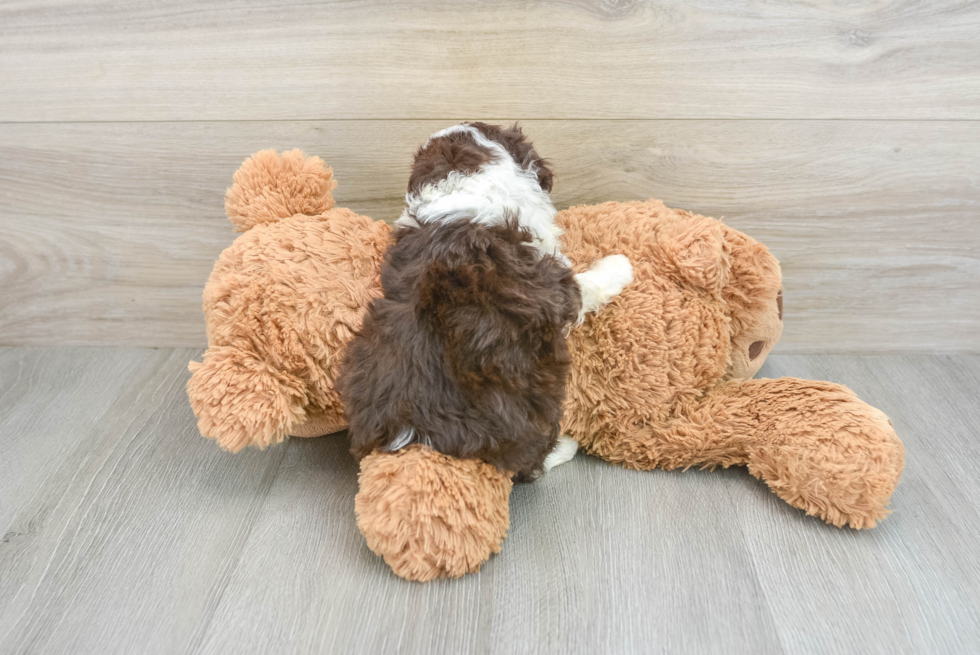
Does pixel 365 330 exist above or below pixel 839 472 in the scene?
above

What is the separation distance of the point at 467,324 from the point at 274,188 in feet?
1.05

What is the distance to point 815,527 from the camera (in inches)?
27.9

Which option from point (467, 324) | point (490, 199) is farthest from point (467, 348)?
point (490, 199)

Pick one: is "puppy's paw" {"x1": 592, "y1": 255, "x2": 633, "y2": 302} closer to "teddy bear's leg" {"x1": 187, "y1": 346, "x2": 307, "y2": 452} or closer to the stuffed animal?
the stuffed animal

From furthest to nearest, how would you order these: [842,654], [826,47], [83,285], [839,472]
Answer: [83,285] → [826,47] → [839,472] → [842,654]

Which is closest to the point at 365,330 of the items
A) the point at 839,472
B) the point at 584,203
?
the point at 584,203

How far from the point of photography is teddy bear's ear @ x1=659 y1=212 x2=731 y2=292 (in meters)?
0.73

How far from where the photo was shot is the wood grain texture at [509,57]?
825 mm

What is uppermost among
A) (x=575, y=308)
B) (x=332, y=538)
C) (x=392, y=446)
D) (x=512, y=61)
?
(x=512, y=61)

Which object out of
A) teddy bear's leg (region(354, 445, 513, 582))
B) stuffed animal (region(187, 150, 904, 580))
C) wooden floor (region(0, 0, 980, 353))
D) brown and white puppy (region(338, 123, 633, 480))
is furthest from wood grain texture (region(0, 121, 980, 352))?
teddy bear's leg (region(354, 445, 513, 582))

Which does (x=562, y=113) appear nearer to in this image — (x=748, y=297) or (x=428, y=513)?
(x=748, y=297)

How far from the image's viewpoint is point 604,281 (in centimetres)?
73

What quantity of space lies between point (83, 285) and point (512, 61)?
697 millimetres

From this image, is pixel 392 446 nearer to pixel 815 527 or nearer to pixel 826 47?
pixel 815 527
